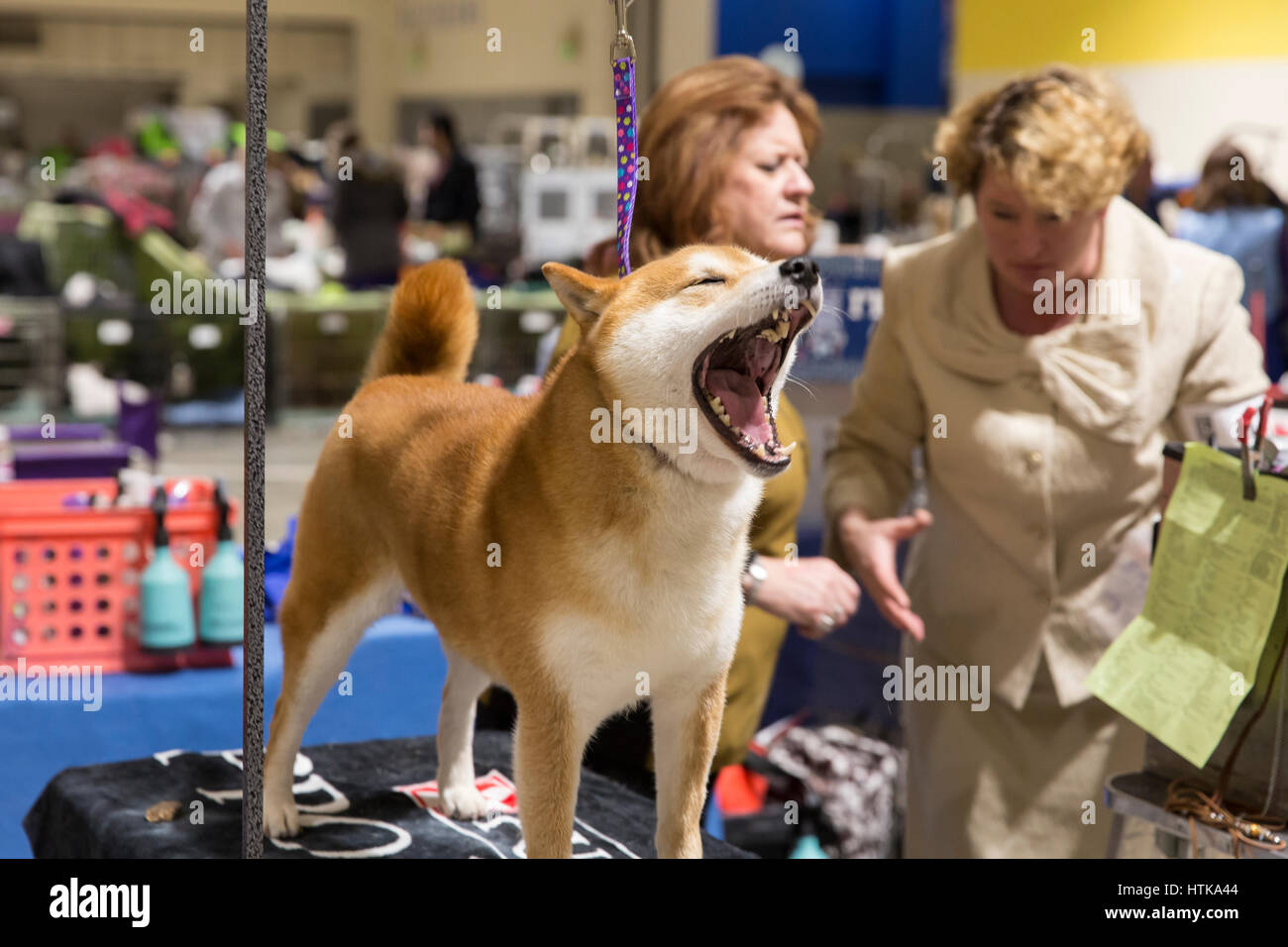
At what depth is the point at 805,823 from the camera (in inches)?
132

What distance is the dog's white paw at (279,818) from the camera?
1.39 meters

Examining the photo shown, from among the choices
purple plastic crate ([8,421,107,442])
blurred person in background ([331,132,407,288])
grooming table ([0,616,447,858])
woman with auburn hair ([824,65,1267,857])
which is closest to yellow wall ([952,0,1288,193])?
blurred person in background ([331,132,407,288])

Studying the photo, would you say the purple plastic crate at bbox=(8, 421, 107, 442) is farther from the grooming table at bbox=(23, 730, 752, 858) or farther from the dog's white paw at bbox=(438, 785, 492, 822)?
the dog's white paw at bbox=(438, 785, 492, 822)

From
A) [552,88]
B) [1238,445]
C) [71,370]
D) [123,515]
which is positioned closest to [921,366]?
[1238,445]

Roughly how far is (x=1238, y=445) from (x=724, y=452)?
863mm

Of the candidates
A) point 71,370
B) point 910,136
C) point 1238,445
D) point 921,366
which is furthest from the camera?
point 910,136

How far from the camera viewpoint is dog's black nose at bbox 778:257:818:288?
3.37 feet

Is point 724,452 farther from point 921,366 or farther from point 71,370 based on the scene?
point 71,370

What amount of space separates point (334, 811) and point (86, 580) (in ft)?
3.17

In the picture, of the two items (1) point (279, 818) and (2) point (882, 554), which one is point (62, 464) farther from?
(2) point (882, 554)

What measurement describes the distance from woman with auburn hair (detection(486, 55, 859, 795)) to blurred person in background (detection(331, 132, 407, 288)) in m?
7.15

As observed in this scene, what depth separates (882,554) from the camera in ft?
6.46

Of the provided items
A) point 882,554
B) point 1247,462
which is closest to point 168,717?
point 882,554

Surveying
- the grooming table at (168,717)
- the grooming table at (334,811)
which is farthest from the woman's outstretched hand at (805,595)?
the grooming table at (168,717)
